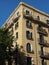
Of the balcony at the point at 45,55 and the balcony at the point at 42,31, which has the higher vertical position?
the balcony at the point at 42,31

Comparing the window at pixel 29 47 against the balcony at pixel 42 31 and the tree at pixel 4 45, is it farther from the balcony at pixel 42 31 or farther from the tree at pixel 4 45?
the tree at pixel 4 45

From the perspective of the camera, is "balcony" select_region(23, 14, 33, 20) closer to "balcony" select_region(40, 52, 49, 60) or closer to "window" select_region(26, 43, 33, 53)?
"window" select_region(26, 43, 33, 53)

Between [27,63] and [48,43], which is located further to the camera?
[48,43]

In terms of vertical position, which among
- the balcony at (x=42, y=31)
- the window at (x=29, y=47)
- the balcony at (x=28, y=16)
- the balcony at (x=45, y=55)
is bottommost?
the balcony at (x=45, y=55)

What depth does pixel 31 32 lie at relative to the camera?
50906 millimetres

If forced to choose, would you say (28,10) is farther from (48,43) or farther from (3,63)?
(3,63)

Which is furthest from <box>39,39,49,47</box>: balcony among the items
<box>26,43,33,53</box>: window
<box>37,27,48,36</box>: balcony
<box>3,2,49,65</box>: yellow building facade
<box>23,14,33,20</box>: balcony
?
<box>23,14,33,20</box>: balcony

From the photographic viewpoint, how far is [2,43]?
143 feet

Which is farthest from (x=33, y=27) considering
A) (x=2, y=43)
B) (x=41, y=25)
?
(x=2, y=43)

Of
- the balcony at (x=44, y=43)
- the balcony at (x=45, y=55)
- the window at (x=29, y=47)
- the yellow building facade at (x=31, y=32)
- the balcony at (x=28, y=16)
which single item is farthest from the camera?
the balcony at (x=28, y=16)

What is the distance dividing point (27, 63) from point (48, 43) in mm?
8259

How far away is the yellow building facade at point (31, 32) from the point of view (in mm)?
48781

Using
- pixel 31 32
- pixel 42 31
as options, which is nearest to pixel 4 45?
pixel 31 32

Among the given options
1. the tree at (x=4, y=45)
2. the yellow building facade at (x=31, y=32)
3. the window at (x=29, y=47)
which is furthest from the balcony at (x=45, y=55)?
the tree at (x=4, y=45)
